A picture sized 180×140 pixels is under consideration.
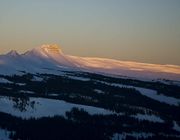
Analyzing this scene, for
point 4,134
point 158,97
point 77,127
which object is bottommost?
point 4,134

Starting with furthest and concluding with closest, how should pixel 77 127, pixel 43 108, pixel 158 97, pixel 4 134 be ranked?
pixel 158 97, pixel 43 108, pixel 77 127, pixel 4 134

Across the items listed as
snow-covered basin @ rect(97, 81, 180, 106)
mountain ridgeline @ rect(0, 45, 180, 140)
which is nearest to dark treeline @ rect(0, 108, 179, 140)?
mountain ridgeline @ rect(0, 45, 180, 140)

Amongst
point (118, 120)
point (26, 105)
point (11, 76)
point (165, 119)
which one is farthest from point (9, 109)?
point (11, 76)

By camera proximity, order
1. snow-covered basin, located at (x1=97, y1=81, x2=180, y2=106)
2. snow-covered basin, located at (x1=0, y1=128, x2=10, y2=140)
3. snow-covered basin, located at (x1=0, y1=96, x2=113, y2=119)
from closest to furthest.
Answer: snow-covered basin, located at (x1=0, y1=128, x2=10, y2=140), snow-covered basin, located at (x1=0, y1=96, x2=113, y2=119), snow-covered basin, located at (x1=97, y1=81, x2=180, y2=106)

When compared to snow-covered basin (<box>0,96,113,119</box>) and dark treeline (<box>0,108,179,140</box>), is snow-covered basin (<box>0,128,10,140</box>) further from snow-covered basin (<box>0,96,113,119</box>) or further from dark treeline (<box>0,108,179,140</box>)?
snow-covered basin (<box>0,96,113,119</box>)

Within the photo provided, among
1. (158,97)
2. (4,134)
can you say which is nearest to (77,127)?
(4,134)

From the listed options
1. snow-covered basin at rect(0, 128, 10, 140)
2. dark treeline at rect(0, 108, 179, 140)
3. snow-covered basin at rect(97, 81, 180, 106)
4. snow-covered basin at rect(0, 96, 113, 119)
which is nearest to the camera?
snow-covered basin at rect(0, 128, 10, 140)

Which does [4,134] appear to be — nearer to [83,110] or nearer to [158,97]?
[83,110]

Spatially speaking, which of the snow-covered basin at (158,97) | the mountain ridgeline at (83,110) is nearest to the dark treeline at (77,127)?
the mountain ridgeline at (83,110)

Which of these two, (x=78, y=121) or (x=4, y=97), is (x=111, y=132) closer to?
(x=78, y=121)
